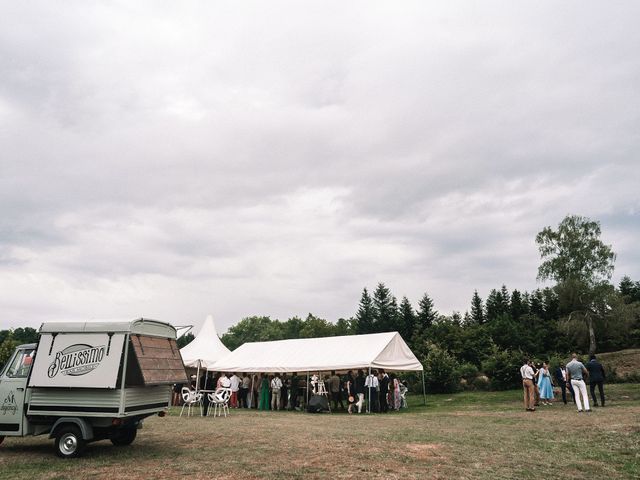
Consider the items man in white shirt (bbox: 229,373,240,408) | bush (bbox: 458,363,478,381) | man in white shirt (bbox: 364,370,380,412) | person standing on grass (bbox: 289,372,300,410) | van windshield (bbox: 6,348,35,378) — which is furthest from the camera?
bush (bbox: 458,363,478,381)

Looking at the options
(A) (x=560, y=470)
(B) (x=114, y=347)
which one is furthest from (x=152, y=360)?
(A) (x=560, y=470)

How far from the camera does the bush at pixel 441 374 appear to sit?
25.5 metres

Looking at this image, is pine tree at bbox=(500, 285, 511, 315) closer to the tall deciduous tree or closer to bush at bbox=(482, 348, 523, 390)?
the tall deciduous tree

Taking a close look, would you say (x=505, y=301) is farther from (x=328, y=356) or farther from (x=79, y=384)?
(x=79, y=384)

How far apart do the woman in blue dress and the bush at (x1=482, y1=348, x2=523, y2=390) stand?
18.6ft

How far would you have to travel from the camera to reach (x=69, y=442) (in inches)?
323

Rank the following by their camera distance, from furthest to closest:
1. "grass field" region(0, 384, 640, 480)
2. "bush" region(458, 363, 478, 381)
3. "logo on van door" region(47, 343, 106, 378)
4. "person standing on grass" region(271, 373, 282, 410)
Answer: "bush" region(458, 363, 478, 381), "person standing on grass" region(271, 373, 282, 410), "logo on van door" region(47, 343, 106, 378), "grass field" region(0, 384, 640, 480)

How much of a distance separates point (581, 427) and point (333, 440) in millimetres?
5684

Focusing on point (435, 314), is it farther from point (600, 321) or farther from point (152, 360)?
point (152, 360)

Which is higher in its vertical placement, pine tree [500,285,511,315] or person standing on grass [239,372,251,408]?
pine tree [500,285,511,315]

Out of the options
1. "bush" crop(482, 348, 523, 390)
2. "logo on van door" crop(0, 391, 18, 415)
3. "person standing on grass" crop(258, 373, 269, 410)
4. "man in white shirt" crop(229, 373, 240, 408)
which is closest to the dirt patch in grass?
"logo on van door" crop(0, 391, 18, 415)

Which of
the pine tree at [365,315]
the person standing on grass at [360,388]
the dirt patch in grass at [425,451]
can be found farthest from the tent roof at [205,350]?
the pine tree at [365,315]

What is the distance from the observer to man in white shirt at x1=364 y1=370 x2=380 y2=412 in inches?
734

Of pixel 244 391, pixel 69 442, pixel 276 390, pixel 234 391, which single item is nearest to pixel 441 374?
pixel 276 390
